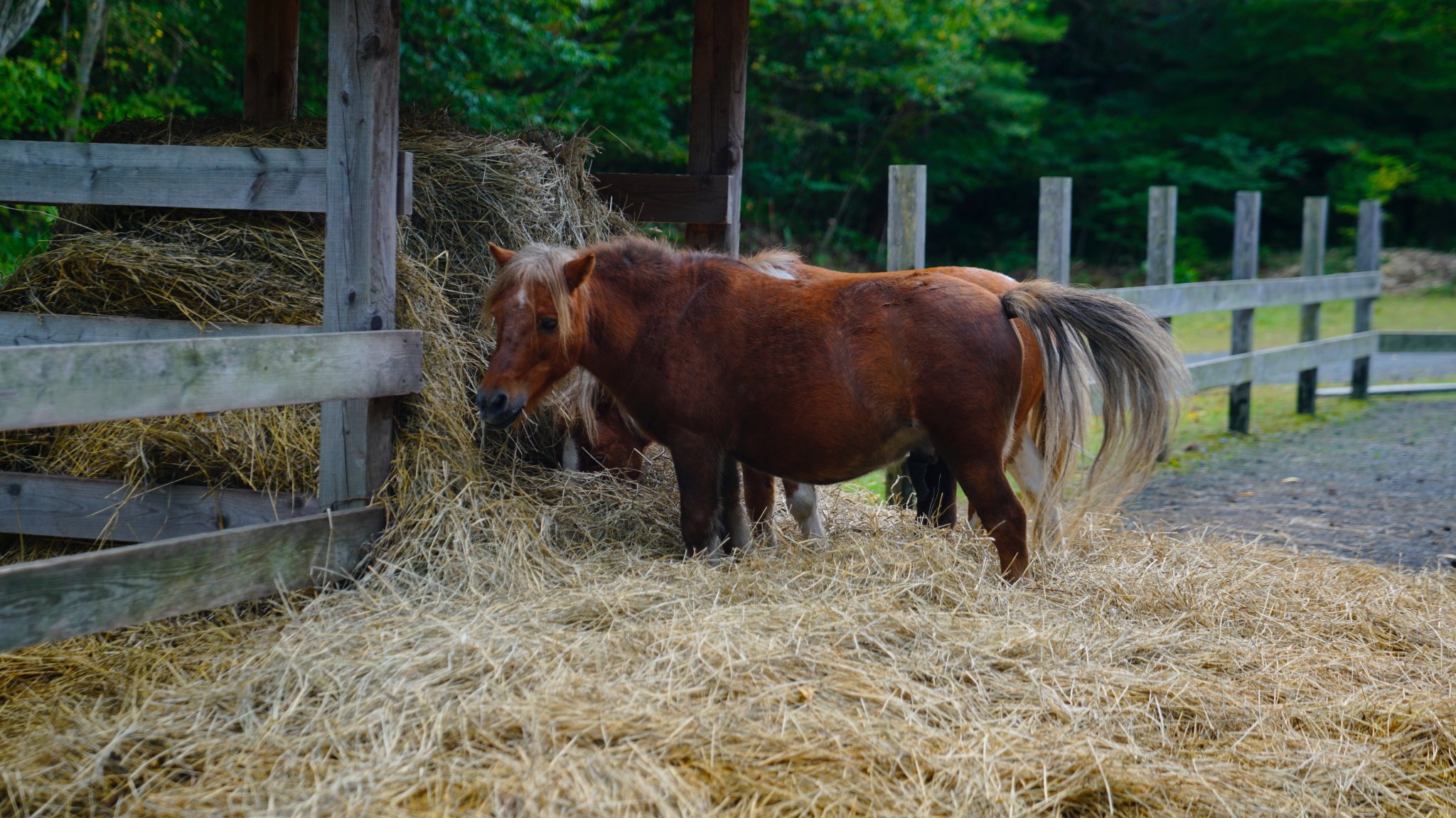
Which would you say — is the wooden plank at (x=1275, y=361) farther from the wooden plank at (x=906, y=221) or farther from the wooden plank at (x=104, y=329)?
the wooden plank at (x=104, y=329)

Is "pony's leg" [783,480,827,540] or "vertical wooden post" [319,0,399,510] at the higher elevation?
"vertical wooden post" [319,0,399,510]

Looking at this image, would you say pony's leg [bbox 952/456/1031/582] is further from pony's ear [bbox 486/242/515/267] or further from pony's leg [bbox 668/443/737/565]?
pony's ear [bbox 486/242/515/267]

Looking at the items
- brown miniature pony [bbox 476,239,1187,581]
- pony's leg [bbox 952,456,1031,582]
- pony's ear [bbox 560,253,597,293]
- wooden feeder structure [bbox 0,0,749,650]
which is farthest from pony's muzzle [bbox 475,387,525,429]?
pony's leg [bbox 952,456,1031,582]

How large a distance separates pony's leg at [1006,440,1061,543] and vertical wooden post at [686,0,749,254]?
78.9 inches

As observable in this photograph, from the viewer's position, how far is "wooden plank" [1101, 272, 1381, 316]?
22.5 feet

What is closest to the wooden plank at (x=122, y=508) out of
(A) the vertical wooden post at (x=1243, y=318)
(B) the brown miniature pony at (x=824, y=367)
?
(B) the brown miniature pony at (x=824, y=367)

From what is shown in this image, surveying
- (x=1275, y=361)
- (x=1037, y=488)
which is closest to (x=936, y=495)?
(x=1037, y=488)

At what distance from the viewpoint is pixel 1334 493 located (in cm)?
650

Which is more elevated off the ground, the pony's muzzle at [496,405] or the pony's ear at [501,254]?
the pony's ear at [501,254]

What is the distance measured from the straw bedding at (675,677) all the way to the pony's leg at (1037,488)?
17 centimetres

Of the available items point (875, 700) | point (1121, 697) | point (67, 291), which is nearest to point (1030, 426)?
point (1121, 697)

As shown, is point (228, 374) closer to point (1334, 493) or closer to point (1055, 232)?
point (1055, 232)

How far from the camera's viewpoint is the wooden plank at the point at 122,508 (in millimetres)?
3781

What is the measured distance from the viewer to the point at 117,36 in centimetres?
1090
